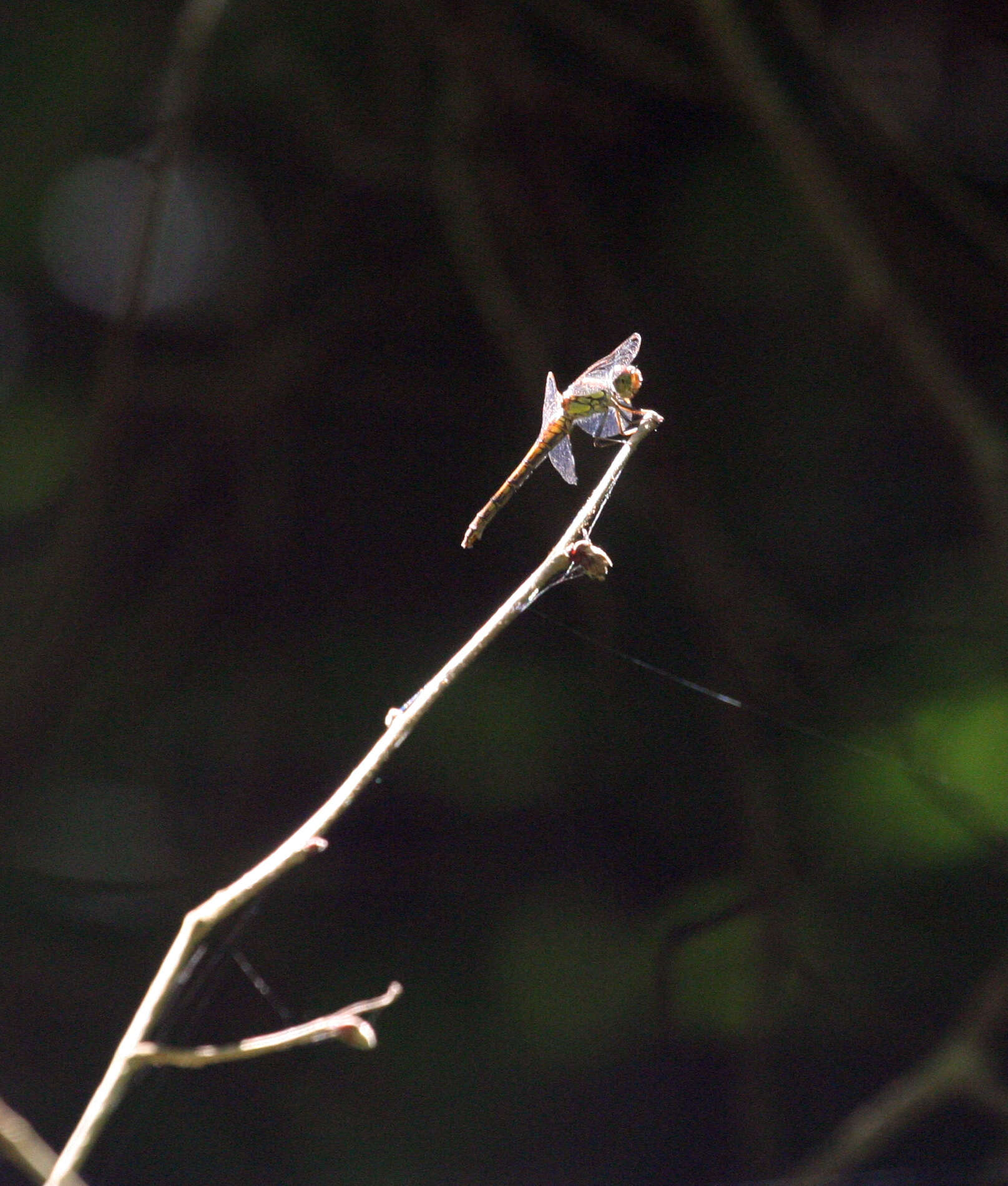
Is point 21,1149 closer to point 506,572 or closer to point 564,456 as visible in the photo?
point 564,456

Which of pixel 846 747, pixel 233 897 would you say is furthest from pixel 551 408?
pixel 233 897

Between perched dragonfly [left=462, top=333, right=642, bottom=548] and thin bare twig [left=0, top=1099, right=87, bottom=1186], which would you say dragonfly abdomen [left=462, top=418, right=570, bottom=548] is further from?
thin bare twig [left=0, top=1099, right=87, bottom=1186]

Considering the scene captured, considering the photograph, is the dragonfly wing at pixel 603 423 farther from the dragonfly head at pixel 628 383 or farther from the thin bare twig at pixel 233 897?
the thin bare twig at pixel 233 897

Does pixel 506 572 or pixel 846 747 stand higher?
pixel 506 572

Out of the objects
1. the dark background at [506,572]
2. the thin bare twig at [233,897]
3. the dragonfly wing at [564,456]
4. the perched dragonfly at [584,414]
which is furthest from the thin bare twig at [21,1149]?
the dark background at [506,572]

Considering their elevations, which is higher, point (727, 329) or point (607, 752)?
point (727, 329)

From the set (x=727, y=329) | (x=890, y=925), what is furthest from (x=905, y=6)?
(x=890, y=925)

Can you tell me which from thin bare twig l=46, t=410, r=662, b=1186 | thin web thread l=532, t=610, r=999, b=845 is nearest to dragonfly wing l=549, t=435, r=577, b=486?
thin web thread l=532, t=610, r=999, b=845

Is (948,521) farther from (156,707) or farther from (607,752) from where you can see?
(156,707)

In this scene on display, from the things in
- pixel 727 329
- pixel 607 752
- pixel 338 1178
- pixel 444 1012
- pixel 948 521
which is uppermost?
pixel 727 329
